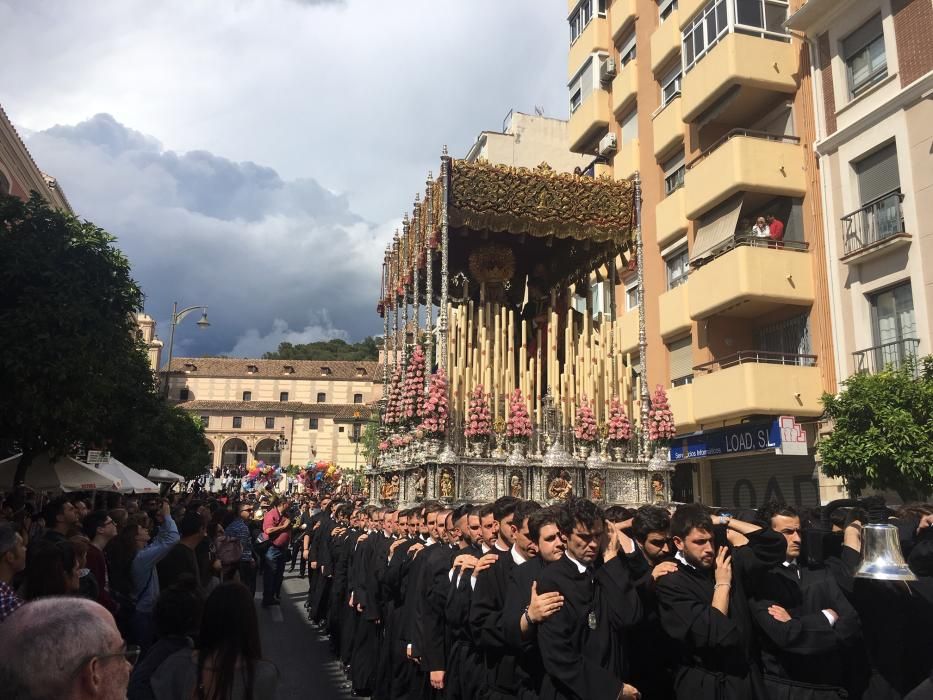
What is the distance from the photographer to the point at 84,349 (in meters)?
13.7

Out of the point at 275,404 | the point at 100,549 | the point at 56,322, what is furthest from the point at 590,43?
the point at 275,404

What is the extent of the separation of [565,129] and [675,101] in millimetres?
17905

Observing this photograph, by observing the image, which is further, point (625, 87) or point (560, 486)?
point (625, 87)

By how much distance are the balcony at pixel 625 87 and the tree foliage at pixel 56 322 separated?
52.5ft

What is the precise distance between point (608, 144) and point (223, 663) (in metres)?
24.0

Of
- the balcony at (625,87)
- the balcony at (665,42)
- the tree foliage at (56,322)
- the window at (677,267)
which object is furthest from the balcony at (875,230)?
the tree foliage at (56,322)

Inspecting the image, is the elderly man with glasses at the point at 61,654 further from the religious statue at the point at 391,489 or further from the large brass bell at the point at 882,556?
the religious statue at the point at 391,489

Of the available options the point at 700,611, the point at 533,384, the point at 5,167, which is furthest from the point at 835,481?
the point at 5,167

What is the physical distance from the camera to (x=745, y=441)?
17.2 meters

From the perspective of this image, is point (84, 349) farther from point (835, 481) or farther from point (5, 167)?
point (835, 481)

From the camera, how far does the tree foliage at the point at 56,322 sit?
13039mm

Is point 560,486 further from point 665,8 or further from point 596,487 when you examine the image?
point 665,8

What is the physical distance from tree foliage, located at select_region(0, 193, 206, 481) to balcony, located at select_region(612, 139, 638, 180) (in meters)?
14.9

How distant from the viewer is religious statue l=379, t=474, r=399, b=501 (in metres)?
13.2
